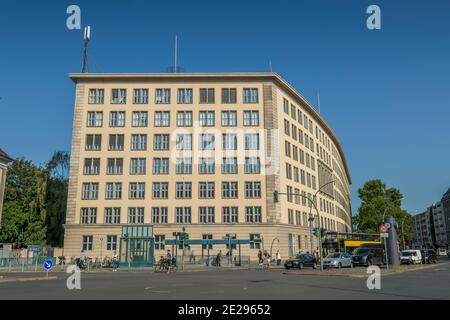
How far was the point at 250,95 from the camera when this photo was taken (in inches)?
2298

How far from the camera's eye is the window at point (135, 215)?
54.8 m

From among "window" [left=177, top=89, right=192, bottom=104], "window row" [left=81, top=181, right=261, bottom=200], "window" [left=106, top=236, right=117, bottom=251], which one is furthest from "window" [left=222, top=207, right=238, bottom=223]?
"window" [left=177, top=89, right=192, bottom=104]

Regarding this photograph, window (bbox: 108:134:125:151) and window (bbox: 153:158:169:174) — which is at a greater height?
window (bbox: 108:134:125:151)

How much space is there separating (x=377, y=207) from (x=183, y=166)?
4213 centimetres

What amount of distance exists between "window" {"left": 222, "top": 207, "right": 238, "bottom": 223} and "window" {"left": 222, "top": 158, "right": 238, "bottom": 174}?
15.7ft

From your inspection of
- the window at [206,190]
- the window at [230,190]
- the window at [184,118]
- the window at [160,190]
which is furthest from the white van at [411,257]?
the window at [184,118]

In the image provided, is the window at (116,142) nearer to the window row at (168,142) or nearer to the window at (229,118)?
the window row at (168,142)

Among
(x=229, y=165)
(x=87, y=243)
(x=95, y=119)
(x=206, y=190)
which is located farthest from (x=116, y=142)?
(x=229, y=165)

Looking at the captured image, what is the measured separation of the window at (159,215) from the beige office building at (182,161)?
0.42ft

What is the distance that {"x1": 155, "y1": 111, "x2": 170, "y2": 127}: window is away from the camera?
188 feet

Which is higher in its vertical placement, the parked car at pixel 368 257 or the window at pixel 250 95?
the window at pixel 250 95

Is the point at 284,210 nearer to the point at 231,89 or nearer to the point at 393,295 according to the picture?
the point at 231,89

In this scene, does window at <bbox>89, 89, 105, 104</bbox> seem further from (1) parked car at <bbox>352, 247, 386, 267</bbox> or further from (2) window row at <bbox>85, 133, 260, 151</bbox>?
(1) parked car at <bbox>352, 247, 386, 267</bbox>
